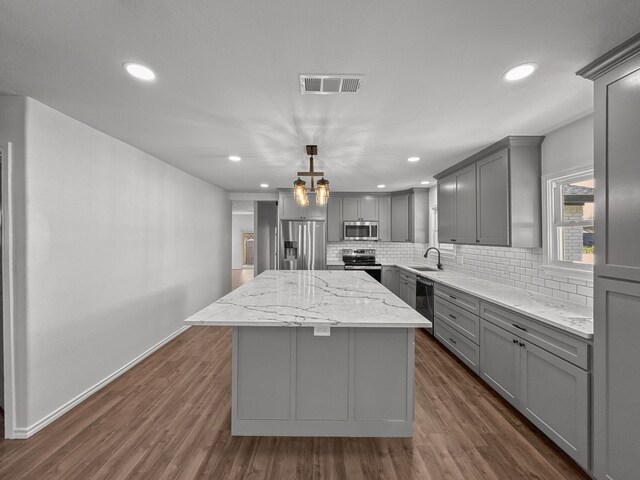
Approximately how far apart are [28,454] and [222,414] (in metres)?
1.21

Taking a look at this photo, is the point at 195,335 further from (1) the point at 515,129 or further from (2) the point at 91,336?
(1) the point at 515,129

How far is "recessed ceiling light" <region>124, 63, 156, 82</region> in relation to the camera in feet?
5.35

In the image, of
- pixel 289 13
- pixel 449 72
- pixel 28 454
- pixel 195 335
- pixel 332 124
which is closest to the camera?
pixel 289 13

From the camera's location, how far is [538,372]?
2.08m

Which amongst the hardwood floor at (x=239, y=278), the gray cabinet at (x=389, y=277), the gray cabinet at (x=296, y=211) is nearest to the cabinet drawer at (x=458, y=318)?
the gray cabinet at (x=389, y=277)

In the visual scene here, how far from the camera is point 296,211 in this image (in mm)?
5949

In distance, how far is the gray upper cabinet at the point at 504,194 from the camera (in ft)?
9.24

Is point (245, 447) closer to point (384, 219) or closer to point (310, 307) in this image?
point (310, 307)

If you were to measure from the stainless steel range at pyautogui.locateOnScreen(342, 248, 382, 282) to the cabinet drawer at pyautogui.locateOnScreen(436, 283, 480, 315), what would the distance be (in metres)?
1.97

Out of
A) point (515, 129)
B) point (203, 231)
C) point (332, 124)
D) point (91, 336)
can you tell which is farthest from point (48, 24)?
point (203, 231)

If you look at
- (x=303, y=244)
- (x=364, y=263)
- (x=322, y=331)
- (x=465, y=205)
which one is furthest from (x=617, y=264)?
(x=303, y=244)

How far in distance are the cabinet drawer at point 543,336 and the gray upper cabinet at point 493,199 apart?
80cm

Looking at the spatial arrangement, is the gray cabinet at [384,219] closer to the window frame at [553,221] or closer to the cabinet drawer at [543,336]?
the window frame at [553,221]

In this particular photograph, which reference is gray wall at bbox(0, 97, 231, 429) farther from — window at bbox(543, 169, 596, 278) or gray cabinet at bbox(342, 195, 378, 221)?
window at bbox(543, 169, 596, 278)
